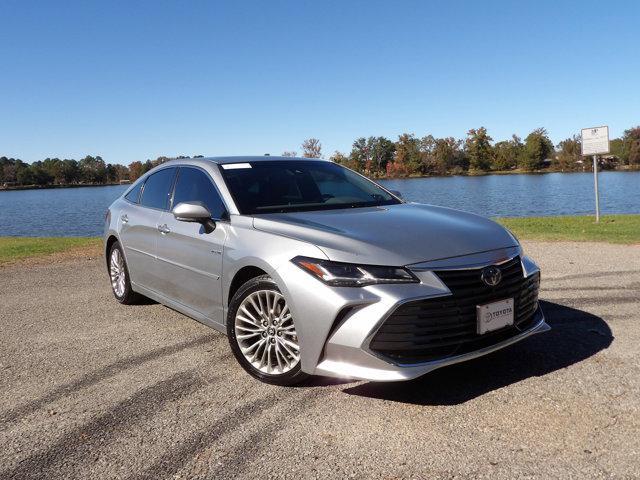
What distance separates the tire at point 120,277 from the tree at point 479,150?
117589 millimetres

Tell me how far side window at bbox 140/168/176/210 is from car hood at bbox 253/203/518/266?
163 centimetres

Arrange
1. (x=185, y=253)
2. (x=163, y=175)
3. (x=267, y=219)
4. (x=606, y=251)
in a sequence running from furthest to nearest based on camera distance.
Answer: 1. (x=606, y=251)
2. (x=163, y=175)
3. (x=185, y=253)
4. (x=267, y=219)

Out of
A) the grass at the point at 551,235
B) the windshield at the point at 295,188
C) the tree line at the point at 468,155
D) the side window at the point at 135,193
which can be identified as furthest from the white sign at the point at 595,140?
the tree line at the point at 468,155

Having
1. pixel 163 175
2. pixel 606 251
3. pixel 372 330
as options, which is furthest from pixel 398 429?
pixel 606 251

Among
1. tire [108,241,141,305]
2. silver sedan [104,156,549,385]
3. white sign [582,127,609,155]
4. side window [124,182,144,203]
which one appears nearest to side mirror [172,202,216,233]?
silver sedan [104,156,549,385]

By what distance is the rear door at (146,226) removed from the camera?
16.8 feet

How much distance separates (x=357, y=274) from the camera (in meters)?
3.17

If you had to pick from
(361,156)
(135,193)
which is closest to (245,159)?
(135,193)

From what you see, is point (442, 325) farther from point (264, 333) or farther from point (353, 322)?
point (264, 333)

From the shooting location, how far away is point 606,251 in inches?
372

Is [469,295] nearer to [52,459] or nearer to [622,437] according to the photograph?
[622,437]

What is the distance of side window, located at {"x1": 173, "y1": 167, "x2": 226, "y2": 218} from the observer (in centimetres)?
431

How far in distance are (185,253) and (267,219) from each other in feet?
3.28

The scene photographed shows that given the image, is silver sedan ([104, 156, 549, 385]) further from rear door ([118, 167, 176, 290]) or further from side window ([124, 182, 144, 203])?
side window ([124, 182, 144, 203])
